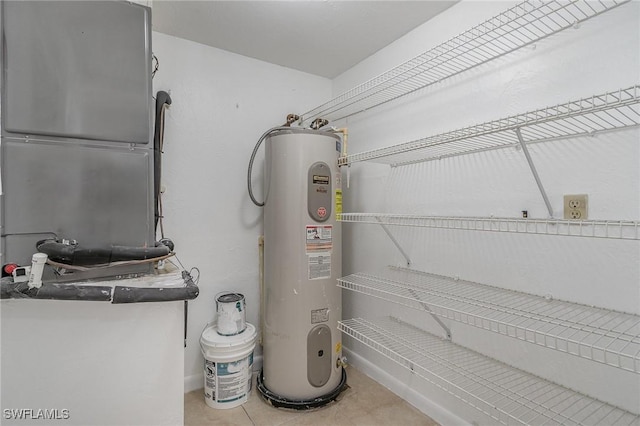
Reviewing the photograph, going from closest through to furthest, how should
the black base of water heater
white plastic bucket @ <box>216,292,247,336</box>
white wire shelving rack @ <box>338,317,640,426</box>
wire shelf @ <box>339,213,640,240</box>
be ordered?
wire shelf @ <box>339,213,640,240</box> < white wire shelving rack @ <box>338,317,640,426</box> < the black base of water heater < white plastic bucket @ <box>216,292,247,336</box>

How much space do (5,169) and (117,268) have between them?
44 cm

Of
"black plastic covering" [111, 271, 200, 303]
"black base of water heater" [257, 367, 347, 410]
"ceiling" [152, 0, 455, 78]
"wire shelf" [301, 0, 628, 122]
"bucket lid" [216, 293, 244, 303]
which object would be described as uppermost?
"ceiling" [152, 0, 455, 78]

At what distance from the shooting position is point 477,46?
1435 millimetres

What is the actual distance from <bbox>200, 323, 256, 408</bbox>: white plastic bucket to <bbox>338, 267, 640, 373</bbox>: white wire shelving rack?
0.71 metres

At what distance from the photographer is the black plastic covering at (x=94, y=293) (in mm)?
850

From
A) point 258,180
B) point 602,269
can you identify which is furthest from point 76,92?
point 602,269

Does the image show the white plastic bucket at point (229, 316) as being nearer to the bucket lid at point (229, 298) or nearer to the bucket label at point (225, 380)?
the bucket lid at point (229, 298)

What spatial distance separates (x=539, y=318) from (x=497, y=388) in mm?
455

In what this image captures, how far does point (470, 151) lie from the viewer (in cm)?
150

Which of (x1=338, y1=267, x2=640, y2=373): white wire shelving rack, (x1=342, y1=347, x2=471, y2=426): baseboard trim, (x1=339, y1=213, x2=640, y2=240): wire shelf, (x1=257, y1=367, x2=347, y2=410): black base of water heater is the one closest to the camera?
(x1=339, y1=213, x2=640, y2=240): wire shelf

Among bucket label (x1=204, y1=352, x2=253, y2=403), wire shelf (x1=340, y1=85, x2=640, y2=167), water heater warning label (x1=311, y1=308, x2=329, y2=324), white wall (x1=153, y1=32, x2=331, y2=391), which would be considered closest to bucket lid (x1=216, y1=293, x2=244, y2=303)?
white wall (x1=153, y1=32, x2=331, y2=391)

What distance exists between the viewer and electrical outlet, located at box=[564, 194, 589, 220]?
1116 millimetres

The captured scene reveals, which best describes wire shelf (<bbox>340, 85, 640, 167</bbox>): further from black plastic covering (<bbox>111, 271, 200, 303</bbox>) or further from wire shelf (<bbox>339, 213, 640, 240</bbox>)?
black plastic covering (<bbox>111, 271, 200, 303</bbox>)

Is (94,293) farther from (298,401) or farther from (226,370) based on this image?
(298,401)
